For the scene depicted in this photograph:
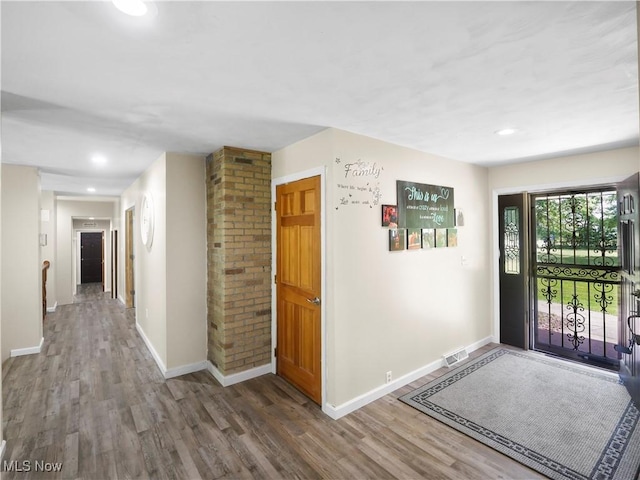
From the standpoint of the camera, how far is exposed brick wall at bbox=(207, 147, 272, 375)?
131 inches

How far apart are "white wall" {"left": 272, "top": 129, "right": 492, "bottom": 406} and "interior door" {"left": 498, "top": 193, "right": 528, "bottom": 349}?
2.36ft

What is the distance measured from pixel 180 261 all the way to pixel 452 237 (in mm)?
3253

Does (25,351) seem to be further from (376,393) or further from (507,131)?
(507,131)

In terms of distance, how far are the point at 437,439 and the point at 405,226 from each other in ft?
6.17

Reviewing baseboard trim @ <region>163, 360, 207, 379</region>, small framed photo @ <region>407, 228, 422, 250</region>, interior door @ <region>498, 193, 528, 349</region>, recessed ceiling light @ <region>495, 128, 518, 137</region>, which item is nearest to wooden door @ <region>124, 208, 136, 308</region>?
baseboard trim @ <region>163, 360, 207, 379</region>

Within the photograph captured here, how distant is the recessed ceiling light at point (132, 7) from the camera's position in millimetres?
1202

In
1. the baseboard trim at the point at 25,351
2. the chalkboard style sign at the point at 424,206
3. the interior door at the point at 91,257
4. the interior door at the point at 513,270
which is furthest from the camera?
the interior door at the point at 91,257

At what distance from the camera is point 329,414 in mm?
2744

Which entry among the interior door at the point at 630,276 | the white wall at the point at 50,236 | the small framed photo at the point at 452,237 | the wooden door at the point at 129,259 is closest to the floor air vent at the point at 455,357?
the small framed photo at the point at 452,237

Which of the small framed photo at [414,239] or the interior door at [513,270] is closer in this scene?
the small framed photo at [414,239]

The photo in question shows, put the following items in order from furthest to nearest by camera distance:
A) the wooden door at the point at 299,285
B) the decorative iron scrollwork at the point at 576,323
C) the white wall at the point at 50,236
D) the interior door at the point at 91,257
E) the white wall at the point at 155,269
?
the interior door at the point at 91,257 < the white wall at the point at 50,236 < the decorative iron scrollwork at the point at 576,323 < the white wall at the point at 155,269 < the wooden door at the point at 299,285

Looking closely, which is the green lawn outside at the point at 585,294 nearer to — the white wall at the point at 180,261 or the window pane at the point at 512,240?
the window pane at the point at 512,240

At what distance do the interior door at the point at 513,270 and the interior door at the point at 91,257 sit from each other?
1210 cm

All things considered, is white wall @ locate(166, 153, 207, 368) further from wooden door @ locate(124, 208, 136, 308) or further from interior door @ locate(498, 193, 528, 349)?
interior door @ locate(498, 193, 528, 349)
